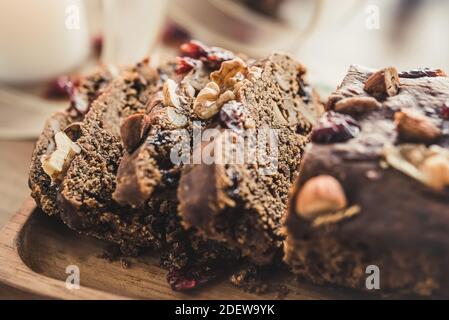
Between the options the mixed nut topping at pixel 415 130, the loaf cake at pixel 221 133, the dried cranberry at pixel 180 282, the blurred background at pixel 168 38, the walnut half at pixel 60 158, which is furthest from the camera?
the blurred background at pixel 168 38

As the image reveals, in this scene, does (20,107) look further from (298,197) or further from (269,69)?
(298,197)

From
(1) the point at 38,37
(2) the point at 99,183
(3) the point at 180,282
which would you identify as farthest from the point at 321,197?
(1) the point at 38,37

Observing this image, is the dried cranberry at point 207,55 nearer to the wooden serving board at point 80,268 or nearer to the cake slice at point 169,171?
the cake slice at point 169,171

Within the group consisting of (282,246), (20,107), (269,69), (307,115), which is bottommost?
(20,107)

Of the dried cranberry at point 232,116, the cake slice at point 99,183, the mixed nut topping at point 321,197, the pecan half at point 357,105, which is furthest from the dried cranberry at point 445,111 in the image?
the cake slice at point 99,183

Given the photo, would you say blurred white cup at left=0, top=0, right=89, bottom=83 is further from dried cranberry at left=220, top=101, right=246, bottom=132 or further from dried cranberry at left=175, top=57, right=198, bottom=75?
dried cranberry at left=220, top=101, right=246, bottom=132
